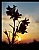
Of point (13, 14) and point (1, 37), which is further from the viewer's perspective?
point (1, 37)

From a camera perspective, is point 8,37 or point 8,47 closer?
point 8,37

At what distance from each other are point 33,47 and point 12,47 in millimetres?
548

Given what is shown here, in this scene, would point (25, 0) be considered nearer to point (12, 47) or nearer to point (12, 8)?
point (12, 8)

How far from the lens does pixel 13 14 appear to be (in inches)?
143

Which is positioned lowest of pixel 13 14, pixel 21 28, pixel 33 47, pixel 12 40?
pixel 33 47

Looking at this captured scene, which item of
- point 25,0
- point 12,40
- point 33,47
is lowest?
point 33,47

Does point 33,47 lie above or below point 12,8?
below

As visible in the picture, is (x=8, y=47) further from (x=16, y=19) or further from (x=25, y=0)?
(x=25, y=0)

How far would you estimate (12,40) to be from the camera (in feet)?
12.0

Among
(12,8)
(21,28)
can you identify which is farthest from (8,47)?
(12,8)

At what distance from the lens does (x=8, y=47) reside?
382 cm

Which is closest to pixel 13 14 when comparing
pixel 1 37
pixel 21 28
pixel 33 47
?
pixel 21 28

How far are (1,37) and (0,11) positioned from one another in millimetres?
599

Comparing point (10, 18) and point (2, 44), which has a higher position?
point (10, 18)
